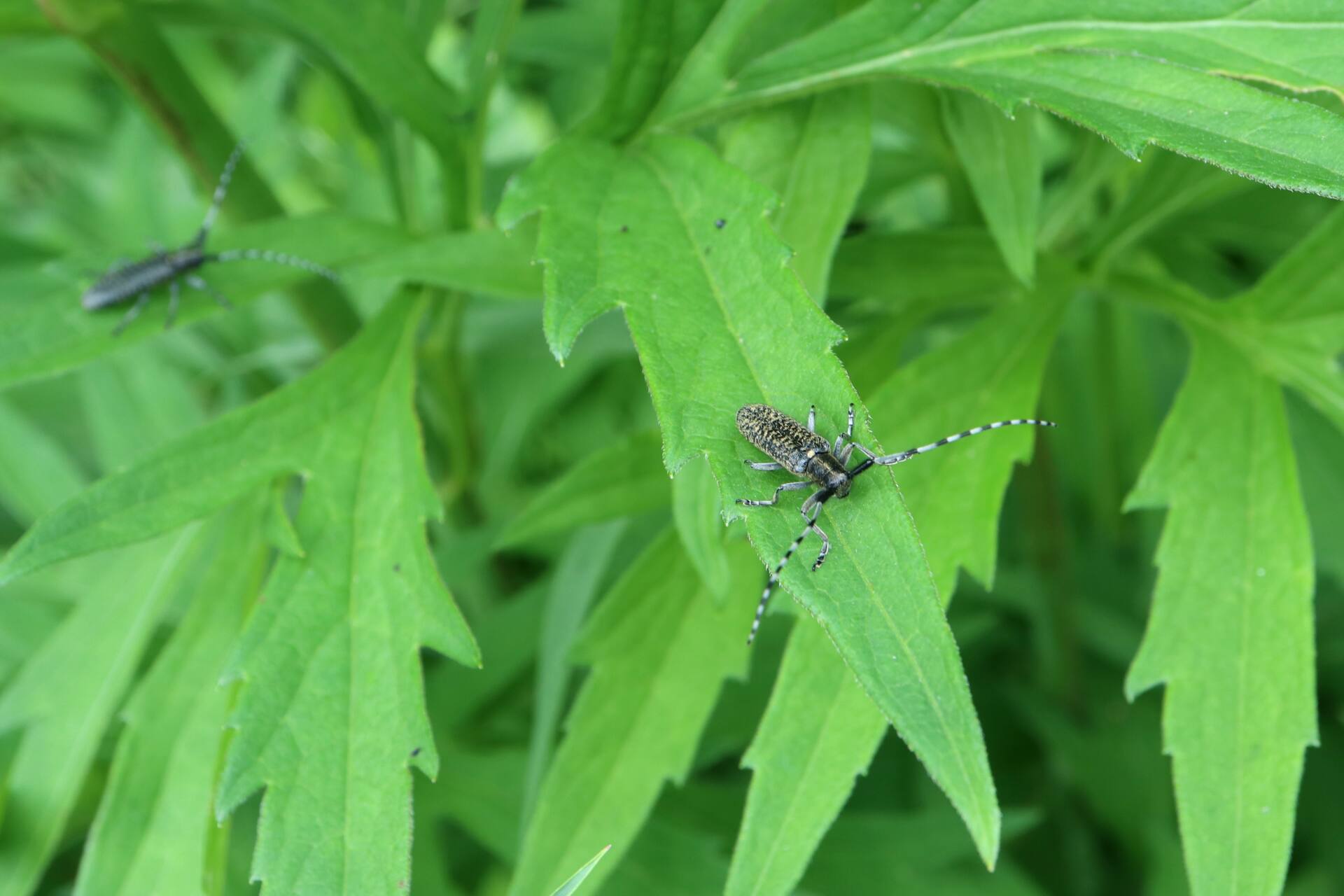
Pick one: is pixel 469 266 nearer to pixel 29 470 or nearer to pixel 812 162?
pixel 812 162

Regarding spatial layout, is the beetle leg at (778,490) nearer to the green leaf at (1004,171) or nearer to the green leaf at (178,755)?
the green leaf at (1004,171)

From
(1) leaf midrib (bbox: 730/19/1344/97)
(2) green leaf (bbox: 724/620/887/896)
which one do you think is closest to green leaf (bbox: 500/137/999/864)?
(1) leaf midrib (bbox: 730/19/1344/97)

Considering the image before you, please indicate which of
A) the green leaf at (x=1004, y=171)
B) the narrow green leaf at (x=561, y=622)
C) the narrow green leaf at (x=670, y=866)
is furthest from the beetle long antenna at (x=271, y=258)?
the narrow green leaf at (x=670, y=866)

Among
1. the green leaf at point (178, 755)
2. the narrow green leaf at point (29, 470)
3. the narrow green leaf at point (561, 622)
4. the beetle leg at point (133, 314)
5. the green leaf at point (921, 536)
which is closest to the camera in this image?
the green leaf at point (921, 536)

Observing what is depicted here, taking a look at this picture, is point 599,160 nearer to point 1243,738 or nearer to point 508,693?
point 1243,738

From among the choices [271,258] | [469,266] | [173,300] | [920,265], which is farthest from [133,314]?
[920,265]

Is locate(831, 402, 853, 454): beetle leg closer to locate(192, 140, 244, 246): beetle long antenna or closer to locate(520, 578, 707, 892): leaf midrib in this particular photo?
locate(520, 578, 707, 892): leaf midrib

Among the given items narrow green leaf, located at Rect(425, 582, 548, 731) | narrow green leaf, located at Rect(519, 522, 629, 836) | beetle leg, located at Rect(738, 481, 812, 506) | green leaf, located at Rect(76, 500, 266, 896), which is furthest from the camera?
narrow green leaf, located at Rect(425, 582, 548, 731)
